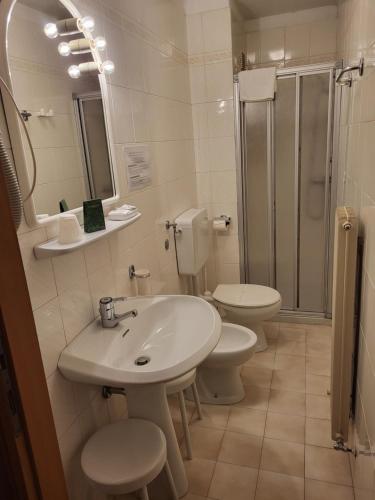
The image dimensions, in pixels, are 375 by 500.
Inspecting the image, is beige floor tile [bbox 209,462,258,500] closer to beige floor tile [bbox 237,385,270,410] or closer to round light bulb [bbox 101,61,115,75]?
beige floor tile [bbox 237,385,270,410]

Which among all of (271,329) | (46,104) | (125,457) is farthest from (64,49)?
(271,329)

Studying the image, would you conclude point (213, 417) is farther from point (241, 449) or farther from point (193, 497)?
point (193, 497)

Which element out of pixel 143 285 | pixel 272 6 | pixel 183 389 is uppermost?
pixel 272 6

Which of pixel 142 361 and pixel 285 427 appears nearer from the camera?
pixel 142 361

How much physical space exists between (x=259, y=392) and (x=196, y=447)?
564 millimetres

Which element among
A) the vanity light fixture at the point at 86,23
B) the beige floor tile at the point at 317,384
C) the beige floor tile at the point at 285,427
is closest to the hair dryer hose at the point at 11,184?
the vanity light fixture at the point at 86,23

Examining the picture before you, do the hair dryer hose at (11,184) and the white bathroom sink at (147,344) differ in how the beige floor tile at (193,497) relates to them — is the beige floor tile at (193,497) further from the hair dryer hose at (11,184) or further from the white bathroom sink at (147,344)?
the hair dryer hose at (11,184)

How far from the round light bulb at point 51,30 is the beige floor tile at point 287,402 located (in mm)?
2097

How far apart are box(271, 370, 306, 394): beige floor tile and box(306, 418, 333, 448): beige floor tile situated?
0.81 feet

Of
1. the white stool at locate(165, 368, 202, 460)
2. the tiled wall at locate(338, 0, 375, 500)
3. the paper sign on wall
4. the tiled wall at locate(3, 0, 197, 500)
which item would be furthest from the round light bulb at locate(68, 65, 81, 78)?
the white stool at locate(165, 368, 202, 460)

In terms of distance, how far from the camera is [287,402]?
213cm

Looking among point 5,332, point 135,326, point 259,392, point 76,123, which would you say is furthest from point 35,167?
point 259,392

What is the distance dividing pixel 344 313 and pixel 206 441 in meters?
1.01

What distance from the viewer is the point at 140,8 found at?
182cm
